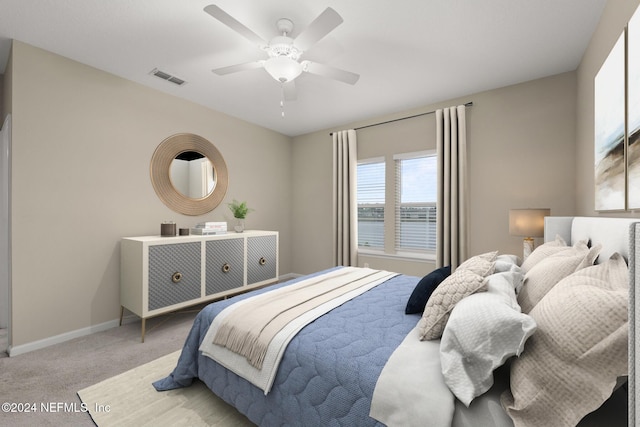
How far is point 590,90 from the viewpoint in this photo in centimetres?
224

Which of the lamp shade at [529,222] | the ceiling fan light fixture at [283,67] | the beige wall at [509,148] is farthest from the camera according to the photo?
the beige wall at [509,148]

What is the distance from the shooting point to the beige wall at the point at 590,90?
1639 mm

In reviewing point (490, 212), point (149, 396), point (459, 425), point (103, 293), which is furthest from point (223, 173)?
point (459, 425)

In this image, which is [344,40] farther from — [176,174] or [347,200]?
[176,174]

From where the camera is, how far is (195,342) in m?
1.75

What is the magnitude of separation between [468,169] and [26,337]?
459 cm

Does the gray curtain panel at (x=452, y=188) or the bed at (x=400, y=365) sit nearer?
the bed at (x=400, y=365)

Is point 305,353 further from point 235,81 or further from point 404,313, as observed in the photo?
point 235,81

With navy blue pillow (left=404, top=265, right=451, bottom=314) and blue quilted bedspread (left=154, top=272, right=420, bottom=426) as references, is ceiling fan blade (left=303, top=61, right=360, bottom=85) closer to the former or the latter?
navy blue pillow (left=404, top=265, right=451, bottom=314)

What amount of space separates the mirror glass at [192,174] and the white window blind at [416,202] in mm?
2541

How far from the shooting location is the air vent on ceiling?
2.77m

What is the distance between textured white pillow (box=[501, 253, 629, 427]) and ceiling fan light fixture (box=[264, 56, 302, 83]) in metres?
2.02

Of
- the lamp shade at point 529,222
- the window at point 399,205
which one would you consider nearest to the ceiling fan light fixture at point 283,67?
the window at point 399,205

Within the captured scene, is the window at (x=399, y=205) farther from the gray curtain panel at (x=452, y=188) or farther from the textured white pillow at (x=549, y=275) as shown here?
the textured white pillow at (x=549, y=275)
